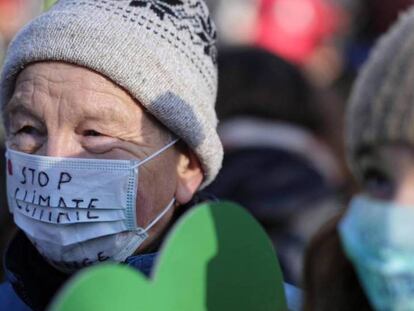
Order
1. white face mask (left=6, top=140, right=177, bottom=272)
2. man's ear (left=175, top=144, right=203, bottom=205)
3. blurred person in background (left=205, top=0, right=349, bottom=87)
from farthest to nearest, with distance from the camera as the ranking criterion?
blurred person in background (left=205, top=0, right=349, bottom=87) < man's ear (left=175, top=144, right=203, bottom=205) < white face mask (left=6, top=140, right=177, bottom=272)

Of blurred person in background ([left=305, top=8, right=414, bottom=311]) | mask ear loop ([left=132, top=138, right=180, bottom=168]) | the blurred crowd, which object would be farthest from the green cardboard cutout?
the blurred crowd

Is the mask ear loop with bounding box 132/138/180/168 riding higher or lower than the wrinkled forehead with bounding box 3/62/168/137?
lower

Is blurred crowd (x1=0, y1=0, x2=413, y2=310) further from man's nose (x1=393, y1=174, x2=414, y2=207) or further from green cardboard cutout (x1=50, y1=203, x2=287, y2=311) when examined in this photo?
man's nose (x1=393, y1=174, x2=414, y2=207)

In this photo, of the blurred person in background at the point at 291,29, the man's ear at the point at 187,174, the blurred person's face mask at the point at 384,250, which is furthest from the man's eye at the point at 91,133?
the blurred person in background at the point at 291,29

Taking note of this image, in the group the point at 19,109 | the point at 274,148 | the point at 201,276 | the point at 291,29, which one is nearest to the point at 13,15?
the point at 291,29

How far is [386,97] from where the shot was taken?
223 cm

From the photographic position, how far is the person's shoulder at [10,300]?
312 centimetres

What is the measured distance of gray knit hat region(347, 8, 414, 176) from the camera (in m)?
2.19

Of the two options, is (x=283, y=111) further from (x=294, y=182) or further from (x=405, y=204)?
(x=405, y=204)

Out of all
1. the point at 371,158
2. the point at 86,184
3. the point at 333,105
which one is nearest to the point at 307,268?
the point at 371,158

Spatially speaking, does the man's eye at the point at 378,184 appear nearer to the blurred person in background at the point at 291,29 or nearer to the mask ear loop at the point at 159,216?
the mask ear loop at the point at 159,216

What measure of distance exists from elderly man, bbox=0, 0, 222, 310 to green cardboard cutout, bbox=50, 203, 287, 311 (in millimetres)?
413

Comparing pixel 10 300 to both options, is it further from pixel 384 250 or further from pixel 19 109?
pixel 384 250

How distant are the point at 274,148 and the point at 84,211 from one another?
2.11m
